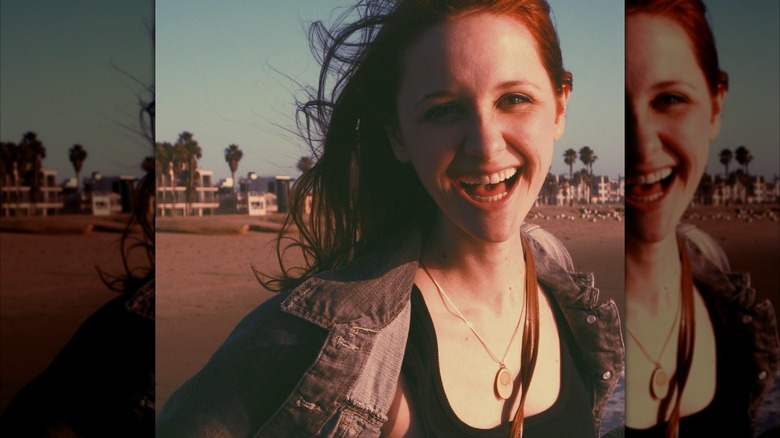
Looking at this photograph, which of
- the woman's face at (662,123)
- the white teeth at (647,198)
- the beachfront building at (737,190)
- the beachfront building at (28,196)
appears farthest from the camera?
the beachfront building at (737,190)

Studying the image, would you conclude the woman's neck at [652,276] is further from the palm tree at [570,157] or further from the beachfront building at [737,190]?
the palm tree at [570,157]

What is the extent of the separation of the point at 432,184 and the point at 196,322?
1.06 m

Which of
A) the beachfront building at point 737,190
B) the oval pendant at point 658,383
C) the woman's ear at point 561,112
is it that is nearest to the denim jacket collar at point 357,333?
the woman's ear at point 561,112

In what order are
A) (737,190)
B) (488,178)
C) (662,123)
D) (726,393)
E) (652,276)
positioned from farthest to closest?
(737,190) → (726,393) → (652,276) → (662,123) → (488,178)

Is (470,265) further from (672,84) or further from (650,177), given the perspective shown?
(672,84)

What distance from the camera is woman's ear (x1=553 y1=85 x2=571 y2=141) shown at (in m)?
3.79

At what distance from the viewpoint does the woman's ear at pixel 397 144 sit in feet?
11.7

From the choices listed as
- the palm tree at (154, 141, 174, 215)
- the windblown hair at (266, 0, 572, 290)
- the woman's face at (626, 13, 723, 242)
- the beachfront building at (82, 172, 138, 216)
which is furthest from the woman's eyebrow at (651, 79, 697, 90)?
the beachfront building at (82, 172, 138, 216)

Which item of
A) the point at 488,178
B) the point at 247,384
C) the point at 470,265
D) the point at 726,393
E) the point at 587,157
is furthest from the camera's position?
the point at 726,393

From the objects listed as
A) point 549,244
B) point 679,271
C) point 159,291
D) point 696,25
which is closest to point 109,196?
point 159,291

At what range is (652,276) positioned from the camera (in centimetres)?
432

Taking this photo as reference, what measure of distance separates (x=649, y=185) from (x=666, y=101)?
40 centimetres

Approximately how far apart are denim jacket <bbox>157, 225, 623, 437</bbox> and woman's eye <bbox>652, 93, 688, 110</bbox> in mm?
1509

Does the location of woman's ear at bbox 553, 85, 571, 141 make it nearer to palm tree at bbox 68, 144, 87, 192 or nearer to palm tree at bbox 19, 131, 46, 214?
palm tree at bbox 68, 144, 87, 192
